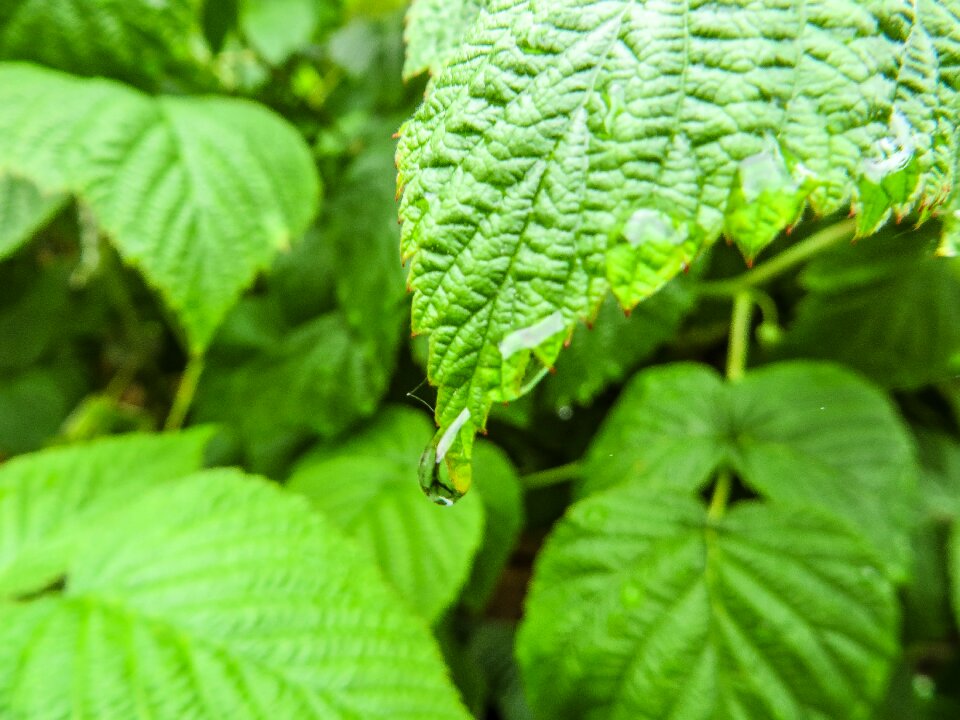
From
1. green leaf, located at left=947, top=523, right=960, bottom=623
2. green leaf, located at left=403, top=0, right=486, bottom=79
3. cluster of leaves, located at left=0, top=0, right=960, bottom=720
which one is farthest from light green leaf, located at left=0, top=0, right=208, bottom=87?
green leaf, located at left=947, top=523, right=960, bottom=623

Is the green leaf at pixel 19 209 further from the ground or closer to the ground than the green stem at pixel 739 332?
further from the ground

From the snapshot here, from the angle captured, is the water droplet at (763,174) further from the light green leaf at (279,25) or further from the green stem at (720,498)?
the light green leaf at (279,25)

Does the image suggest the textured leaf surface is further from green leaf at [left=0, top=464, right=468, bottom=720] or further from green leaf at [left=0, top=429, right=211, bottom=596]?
green leaf at [left=0, top=429, right=211, bottom=596]

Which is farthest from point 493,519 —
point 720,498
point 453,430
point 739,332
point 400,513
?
point 453,430

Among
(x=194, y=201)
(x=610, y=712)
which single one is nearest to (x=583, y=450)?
(x=610, y=712)

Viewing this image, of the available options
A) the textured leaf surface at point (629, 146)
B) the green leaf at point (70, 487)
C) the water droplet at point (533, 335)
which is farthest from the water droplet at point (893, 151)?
the green leaf at point (70, 487)

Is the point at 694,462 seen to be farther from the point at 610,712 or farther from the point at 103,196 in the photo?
the point at 103,196
